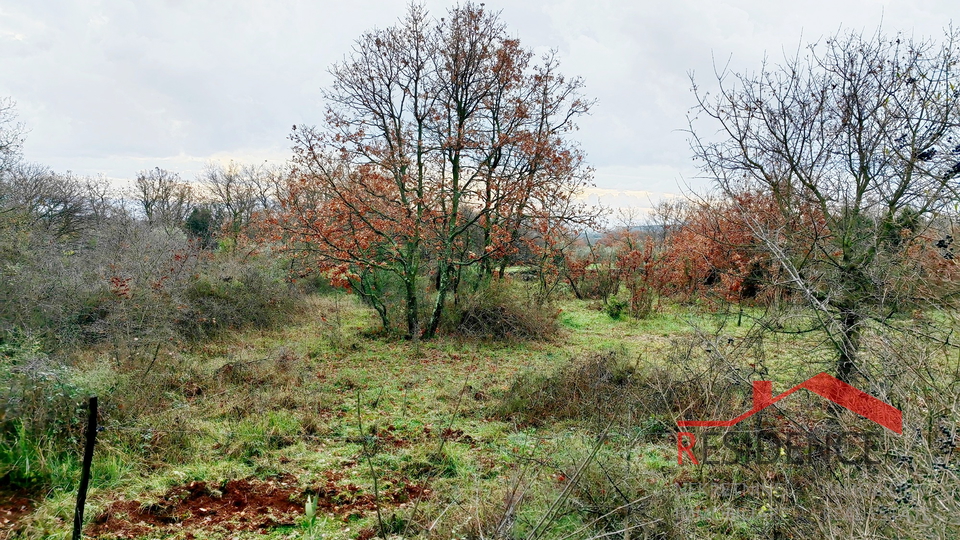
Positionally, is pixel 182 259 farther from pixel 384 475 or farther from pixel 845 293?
pixel 845 293

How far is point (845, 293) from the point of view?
5281mm

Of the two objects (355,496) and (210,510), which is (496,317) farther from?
(210,510)

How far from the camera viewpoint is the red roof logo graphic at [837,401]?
3244 millimetres

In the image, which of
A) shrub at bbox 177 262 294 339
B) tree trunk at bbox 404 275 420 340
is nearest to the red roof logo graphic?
tree trunk at bbox 404 275 420 340

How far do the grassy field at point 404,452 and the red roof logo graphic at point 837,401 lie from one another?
0.23 meters

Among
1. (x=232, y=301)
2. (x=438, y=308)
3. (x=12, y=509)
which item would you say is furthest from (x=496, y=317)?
(x=12, y=509)

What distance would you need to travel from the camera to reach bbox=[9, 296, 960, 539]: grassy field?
3.45m

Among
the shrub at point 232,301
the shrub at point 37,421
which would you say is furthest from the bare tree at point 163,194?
the shrub at point 37,421

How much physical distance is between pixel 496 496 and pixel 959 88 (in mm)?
4557

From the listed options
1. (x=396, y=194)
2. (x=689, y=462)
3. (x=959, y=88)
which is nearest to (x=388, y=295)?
(x=396, y=194)

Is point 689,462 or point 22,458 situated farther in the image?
point 689,462

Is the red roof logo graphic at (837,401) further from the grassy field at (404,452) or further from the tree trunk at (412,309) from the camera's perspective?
the tree trunk at (412,309)

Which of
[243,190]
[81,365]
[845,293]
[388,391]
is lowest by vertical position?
[388,391]

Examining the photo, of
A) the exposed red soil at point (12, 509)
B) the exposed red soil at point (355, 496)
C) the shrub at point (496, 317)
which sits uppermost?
the shrub at point (496, 317)
